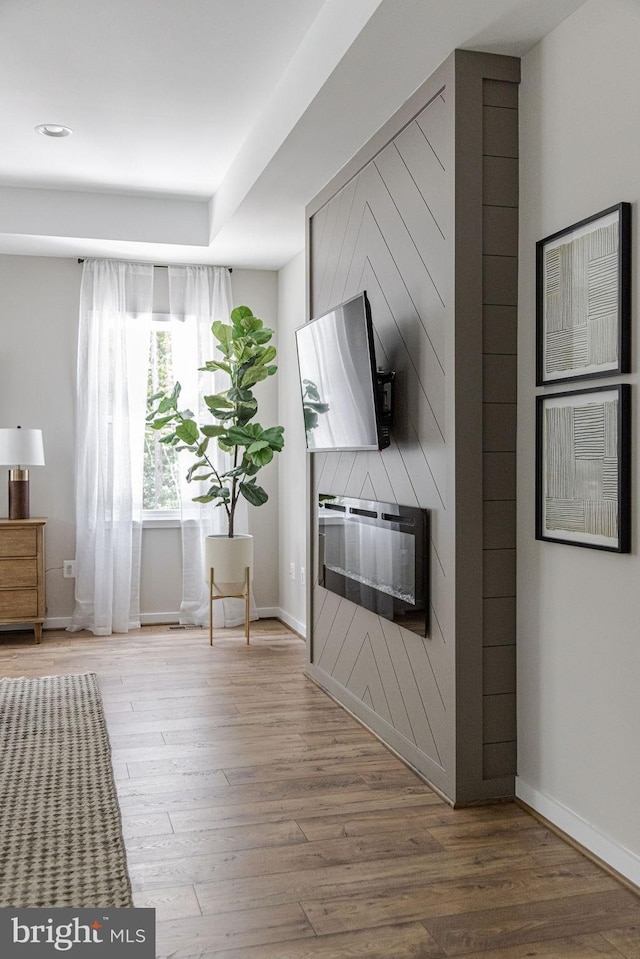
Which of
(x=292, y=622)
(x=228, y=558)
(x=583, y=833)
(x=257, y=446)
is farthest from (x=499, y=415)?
(x=292, y=622)

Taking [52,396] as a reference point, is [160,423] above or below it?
below

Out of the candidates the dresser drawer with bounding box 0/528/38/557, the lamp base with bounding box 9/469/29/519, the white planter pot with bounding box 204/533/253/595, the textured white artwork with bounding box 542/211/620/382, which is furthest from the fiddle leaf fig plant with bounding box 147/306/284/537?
the textured white artwork with bounding box 542/211/620/382

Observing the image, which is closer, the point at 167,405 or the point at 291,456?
the point at 167,405

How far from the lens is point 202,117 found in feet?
13.7

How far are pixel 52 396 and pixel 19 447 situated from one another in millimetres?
616

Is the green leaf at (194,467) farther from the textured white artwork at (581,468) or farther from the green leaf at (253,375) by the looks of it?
the textured white artwork at (581,468)

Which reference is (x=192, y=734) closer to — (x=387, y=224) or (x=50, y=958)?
(x=50, y=958)

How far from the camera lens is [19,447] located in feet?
17.9

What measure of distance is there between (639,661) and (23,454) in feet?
13.9

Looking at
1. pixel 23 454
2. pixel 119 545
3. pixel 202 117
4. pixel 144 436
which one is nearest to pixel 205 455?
pixel 144 436

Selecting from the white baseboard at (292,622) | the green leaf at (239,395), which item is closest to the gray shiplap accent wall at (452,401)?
the green leaf at (239,395)

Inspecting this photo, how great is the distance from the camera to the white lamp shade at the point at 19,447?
5418 millimetres

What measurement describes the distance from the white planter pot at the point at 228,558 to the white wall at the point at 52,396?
2.49ft

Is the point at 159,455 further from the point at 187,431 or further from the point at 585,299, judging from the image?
the point at 585,299
